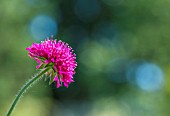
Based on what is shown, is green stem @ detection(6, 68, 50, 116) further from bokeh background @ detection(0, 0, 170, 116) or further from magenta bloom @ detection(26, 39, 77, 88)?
bokeh background @ detection(0, 0, 170, 116)

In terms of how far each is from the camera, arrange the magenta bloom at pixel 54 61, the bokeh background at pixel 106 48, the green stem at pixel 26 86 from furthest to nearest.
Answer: the bokeh background at pixel 106 48 < the magenta bloom at pixel 54 61 < the green stem at pixel 26 86

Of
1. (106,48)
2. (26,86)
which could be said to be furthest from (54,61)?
(106,48)

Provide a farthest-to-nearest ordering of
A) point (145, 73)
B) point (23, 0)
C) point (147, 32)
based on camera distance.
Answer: point (145, 73)
point (147, 32)
point (23, 0)

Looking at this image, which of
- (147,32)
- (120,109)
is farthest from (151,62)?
(120,109)

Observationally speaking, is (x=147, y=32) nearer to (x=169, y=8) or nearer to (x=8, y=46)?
(x=169, y=8)

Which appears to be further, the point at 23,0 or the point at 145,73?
the point at 145,73

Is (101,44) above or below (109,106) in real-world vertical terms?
above

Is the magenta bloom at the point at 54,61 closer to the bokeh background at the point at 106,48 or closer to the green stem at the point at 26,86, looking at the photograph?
the green stem at the point at 26,86

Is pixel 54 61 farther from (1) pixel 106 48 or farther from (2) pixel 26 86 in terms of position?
(1) pixel 106 48

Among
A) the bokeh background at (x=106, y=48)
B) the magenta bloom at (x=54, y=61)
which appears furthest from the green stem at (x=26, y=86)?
the bokeh background at (x=106, y=48)
